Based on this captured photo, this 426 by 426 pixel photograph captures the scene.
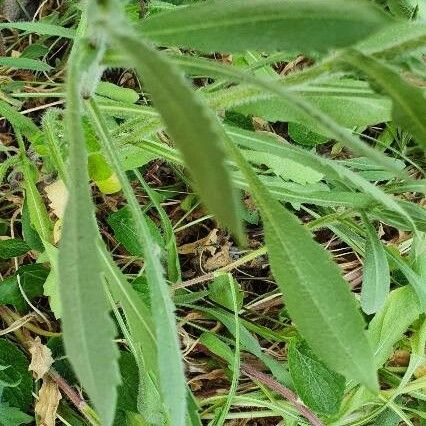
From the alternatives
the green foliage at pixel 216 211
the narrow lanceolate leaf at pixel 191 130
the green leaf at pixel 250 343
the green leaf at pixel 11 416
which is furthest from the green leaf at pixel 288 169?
the narrow lanceolate leaf at pixel 191 130

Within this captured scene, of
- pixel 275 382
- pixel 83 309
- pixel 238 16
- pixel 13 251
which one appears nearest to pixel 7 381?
pixel 13 251

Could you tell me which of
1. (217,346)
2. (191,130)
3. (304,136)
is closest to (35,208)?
(217,346)

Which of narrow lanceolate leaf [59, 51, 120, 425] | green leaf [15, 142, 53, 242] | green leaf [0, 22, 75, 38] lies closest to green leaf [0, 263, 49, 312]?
green leaf [15, 142, 53, 242]

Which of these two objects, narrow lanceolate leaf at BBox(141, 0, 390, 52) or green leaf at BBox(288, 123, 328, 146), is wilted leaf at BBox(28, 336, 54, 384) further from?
narrow lanceolate leaf at BBox(141, 0, 390, 52)

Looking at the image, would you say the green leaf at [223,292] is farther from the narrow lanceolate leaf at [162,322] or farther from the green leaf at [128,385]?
the narrow lanceolate leaf at [162,322]

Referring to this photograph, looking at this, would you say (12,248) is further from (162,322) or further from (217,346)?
(162,322)
